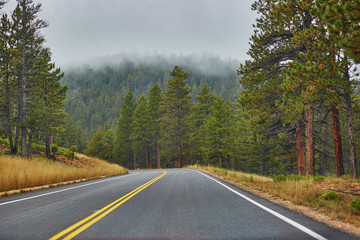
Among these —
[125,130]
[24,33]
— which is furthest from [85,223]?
[125,130]

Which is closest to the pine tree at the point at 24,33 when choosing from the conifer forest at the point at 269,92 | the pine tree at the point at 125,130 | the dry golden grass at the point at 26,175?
the conifer forest at the point at 269,92

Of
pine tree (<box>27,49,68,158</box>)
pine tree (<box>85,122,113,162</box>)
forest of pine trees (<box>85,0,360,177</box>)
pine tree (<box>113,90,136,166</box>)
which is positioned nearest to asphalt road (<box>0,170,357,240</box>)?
forest of pine trees (<box>85,0,360,177</box>)

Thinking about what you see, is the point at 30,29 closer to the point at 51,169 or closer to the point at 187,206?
the point at 51,169

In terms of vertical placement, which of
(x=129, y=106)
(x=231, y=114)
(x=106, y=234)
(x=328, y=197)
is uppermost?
(x=129, y=106)

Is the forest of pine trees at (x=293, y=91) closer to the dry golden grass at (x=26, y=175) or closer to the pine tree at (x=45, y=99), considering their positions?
the dry golden grass at (x=26, y=175)

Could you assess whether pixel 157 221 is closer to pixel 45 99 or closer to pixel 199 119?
pixel 45 99

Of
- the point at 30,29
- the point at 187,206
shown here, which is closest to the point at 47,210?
the point at 187,206

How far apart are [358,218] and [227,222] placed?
2690mm

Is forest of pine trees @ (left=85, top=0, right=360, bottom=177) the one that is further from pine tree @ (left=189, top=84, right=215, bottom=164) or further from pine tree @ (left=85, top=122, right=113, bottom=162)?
pine tree @ (left=85, top=122, right=113, bottom=162)

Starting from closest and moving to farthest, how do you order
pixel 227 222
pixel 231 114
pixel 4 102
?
pixel 227 222, pixel 4 102, pixel 231 114

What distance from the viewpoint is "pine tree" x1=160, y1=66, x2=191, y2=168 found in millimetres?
44531

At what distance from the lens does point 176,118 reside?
44938 millimetres

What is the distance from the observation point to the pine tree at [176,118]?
1753 inches

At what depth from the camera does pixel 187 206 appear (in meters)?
6.08
